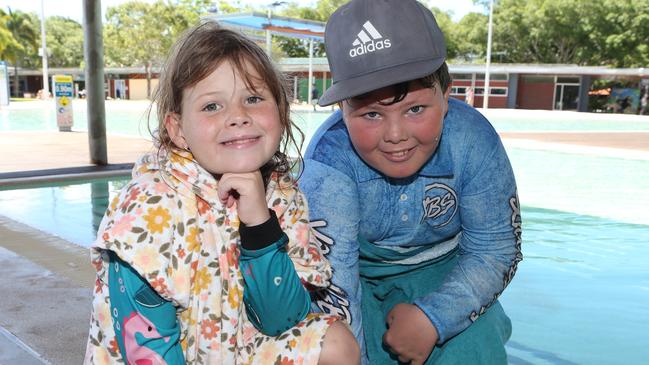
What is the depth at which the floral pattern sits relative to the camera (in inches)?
62.8

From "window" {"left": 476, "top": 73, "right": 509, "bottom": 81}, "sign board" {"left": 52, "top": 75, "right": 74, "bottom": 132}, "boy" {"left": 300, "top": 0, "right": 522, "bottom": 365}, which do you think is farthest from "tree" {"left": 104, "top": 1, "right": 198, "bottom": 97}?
"boy" {"left": 300, "top": 0, "right": 522, "bottom": 365}

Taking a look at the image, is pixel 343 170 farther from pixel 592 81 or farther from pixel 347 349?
pixel 592 81

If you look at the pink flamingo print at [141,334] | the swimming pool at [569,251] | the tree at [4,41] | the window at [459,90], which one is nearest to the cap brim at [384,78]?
the pink flamingo print at [141,334]

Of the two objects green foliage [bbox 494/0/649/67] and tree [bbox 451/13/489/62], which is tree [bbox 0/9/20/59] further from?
green foliage [bbox 494/0/649/67]

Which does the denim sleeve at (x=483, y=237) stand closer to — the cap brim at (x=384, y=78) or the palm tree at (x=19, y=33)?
the cap brim at (x=384, y=78)

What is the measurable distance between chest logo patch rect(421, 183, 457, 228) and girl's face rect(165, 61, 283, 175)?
0.56 meters

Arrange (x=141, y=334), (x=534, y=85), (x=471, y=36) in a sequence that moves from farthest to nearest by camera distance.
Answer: (x=471, y=36)
(x=534, y=85)
(x=141, y=334)

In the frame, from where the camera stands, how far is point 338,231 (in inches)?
76.4

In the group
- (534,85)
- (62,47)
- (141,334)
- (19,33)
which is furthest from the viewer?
(62,47)

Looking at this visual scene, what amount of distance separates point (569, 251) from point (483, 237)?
13.5 feet

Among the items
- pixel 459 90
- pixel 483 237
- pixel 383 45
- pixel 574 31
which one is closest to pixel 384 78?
pixel 383 45

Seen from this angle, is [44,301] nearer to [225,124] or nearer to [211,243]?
[211,243]

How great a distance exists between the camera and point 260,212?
5.55ft

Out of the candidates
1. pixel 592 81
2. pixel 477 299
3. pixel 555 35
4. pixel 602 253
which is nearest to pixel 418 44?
pixel 477 299
